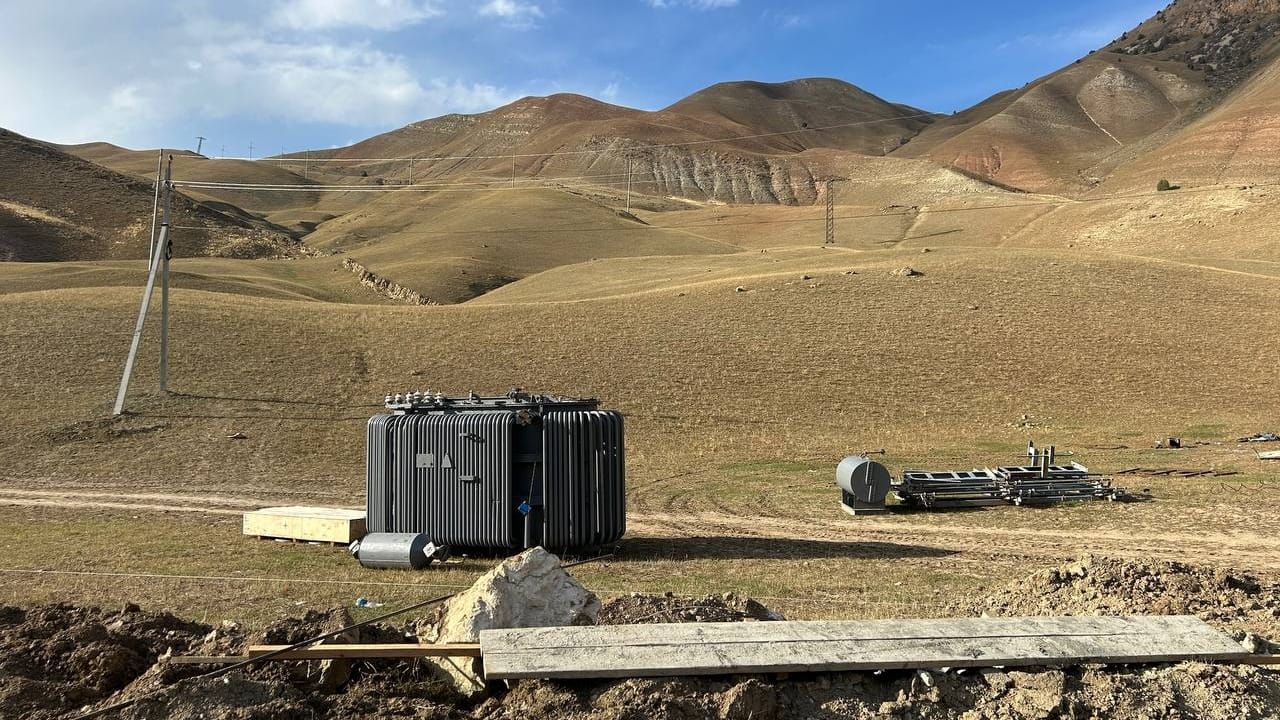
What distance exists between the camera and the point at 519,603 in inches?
318

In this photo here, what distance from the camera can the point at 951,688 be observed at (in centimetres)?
649

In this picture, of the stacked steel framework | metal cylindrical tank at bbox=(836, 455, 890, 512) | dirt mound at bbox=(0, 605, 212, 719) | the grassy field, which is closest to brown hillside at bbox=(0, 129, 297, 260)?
the grassy field

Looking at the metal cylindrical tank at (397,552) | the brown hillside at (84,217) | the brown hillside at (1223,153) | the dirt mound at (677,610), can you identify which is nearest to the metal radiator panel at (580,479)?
the metal cylindrical tank at (397,552)

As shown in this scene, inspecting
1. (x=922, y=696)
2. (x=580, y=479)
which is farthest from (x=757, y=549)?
(x=922, y=696)

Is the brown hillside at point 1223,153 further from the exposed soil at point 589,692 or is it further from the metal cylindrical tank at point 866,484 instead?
the exposed soil at point 589,692

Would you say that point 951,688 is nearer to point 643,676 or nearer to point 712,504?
point 643,676

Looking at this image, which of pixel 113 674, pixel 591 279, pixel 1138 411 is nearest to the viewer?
pixel 113 674

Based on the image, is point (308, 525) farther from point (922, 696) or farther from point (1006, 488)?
point (1006, 488)

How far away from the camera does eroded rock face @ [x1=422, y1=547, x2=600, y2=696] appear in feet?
25.6

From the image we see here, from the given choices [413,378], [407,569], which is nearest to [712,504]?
[407,569]

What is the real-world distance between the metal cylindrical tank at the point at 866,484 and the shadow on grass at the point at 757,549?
3.30 meters

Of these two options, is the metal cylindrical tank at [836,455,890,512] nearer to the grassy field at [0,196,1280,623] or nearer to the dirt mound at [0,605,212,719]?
the grassy field at [0,196,1280,623]

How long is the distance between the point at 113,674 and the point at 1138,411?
3173 centimetres

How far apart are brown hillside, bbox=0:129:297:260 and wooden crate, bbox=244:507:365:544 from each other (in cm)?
8908
